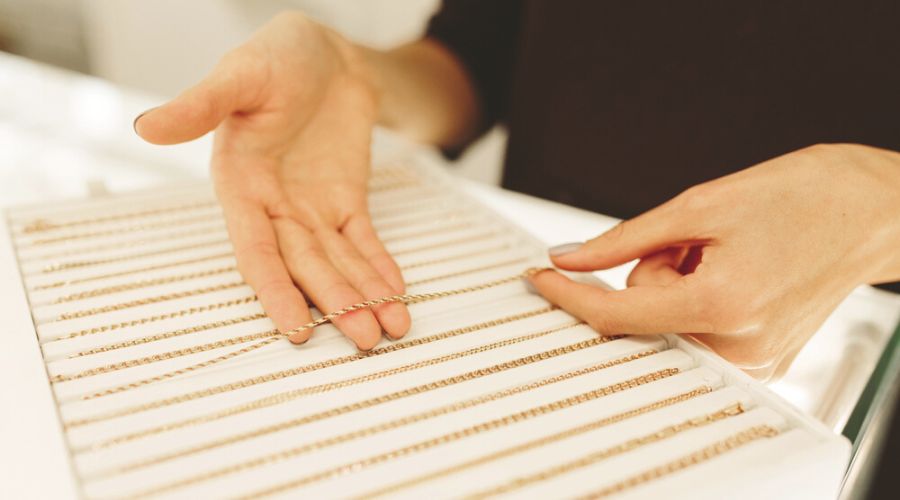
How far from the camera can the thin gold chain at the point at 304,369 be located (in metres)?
0.42

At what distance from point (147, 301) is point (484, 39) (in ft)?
2.36

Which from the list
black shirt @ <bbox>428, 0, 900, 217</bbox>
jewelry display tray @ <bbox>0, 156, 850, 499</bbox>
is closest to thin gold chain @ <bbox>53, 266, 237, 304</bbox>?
jewelry display tray @ <bbox>0, 156, 850, 499</bbox>

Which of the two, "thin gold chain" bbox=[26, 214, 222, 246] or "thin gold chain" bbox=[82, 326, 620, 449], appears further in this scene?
"thin gold chain" bbox=[26, 214, 222, 246]

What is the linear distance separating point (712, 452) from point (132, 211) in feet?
1.78

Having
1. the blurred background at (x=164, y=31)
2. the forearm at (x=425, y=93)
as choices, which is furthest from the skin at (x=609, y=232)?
the blurred background at (x=164, y=31)

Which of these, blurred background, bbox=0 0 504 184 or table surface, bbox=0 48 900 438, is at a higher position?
blurred background, bbox=0 0 504 184

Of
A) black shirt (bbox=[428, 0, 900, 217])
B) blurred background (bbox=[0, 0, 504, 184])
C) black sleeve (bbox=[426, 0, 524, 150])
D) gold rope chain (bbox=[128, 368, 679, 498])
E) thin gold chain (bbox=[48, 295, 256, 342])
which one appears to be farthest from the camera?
blurred background (bbox=[0, 0, 504, 184])

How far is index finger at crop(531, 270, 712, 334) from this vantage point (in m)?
0.49

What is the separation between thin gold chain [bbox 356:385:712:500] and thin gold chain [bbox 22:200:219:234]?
1.36 ft

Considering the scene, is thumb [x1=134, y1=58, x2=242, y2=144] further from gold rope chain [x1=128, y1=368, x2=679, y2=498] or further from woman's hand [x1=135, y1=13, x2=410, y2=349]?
gold rope chain [x1=128, y1=368, x2=679, y2=498]

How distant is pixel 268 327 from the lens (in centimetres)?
51

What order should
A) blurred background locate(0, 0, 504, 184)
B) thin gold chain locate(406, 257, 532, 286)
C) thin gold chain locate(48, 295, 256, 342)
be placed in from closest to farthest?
thin gold chain locate(48, 295, 256, 342), thin gold chain locate(406, 257, 532, 286), blurred background locate(0, 0, 504, 184)

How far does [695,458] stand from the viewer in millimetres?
406

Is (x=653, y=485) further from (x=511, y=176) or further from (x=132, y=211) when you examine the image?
(x=511, y=176)
